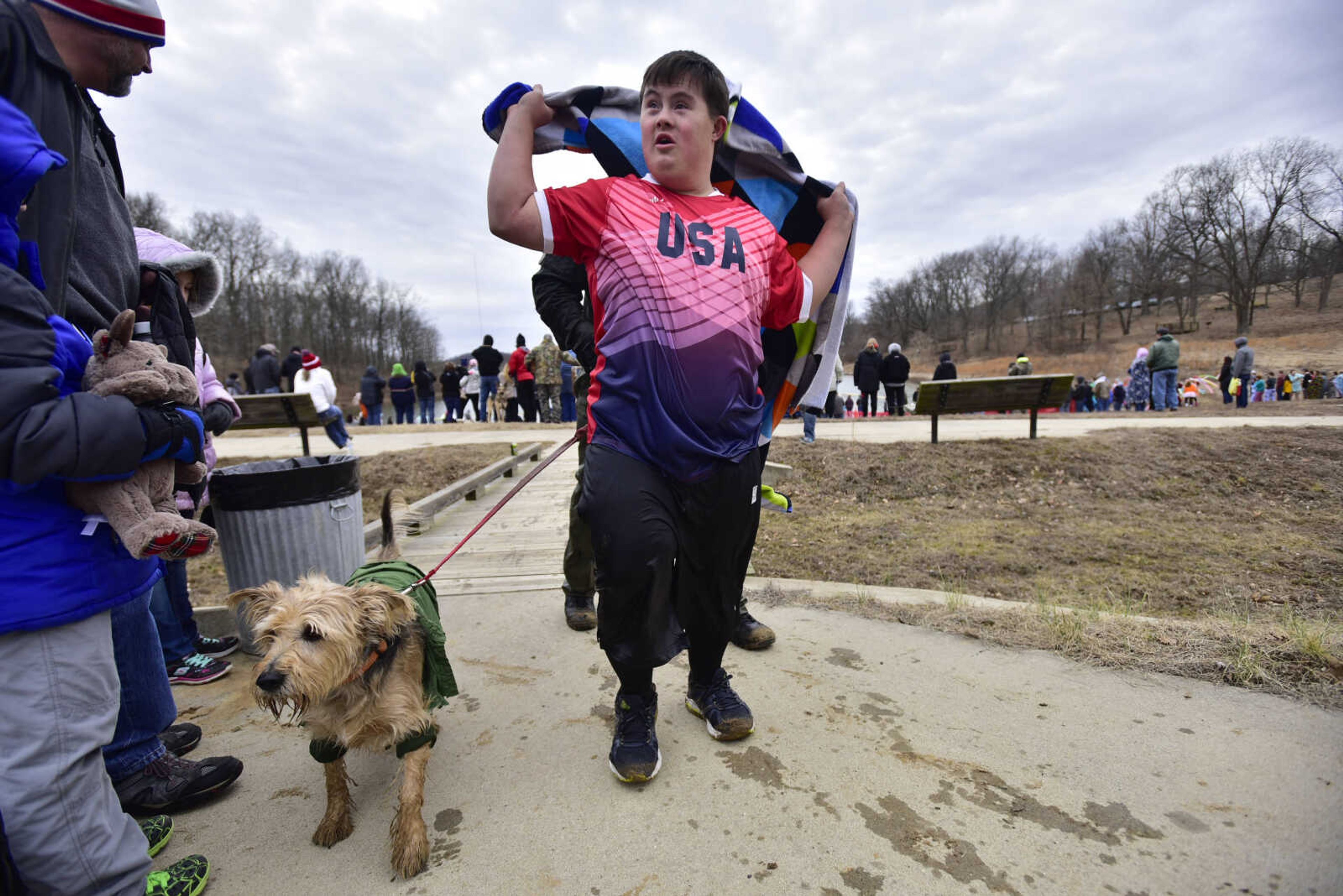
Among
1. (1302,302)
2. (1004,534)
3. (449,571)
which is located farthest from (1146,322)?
(449,571)

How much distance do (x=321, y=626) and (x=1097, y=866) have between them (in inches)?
83.5

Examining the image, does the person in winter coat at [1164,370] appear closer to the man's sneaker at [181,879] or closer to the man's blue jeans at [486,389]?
the man's blue jeans at [486,389]

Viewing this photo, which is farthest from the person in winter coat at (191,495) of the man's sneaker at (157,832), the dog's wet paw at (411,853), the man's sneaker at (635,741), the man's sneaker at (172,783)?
the man's sneaker at (635,741)

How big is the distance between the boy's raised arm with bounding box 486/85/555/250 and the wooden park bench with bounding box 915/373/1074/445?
792cm

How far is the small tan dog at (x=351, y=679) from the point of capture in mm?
1677

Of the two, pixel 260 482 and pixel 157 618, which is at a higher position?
pixel 260 482

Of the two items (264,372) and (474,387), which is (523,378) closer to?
(474,387)

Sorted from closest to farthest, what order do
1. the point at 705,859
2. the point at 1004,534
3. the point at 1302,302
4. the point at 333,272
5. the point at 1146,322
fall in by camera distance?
the point at 705,859 → the point at 1004,534 → the point at 1302,302 → the point at 333,272 → the point at 1146,322

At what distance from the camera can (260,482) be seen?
283 cm

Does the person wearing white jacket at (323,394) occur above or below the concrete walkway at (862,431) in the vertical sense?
above

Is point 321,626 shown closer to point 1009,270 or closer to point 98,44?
point 98,44

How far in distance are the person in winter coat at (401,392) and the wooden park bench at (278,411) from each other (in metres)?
8.45

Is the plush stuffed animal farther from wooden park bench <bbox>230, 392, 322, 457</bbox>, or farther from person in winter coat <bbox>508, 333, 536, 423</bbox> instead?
person in winter coat <bbox>508, 333, 536, 423</bbox>

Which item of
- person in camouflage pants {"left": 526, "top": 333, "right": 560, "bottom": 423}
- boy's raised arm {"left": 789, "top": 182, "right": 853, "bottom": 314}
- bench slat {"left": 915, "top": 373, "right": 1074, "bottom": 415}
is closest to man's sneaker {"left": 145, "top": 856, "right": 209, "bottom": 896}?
boy's raised arm {"left": 789, "top": 182, "right": 853, "bottom": 314}
